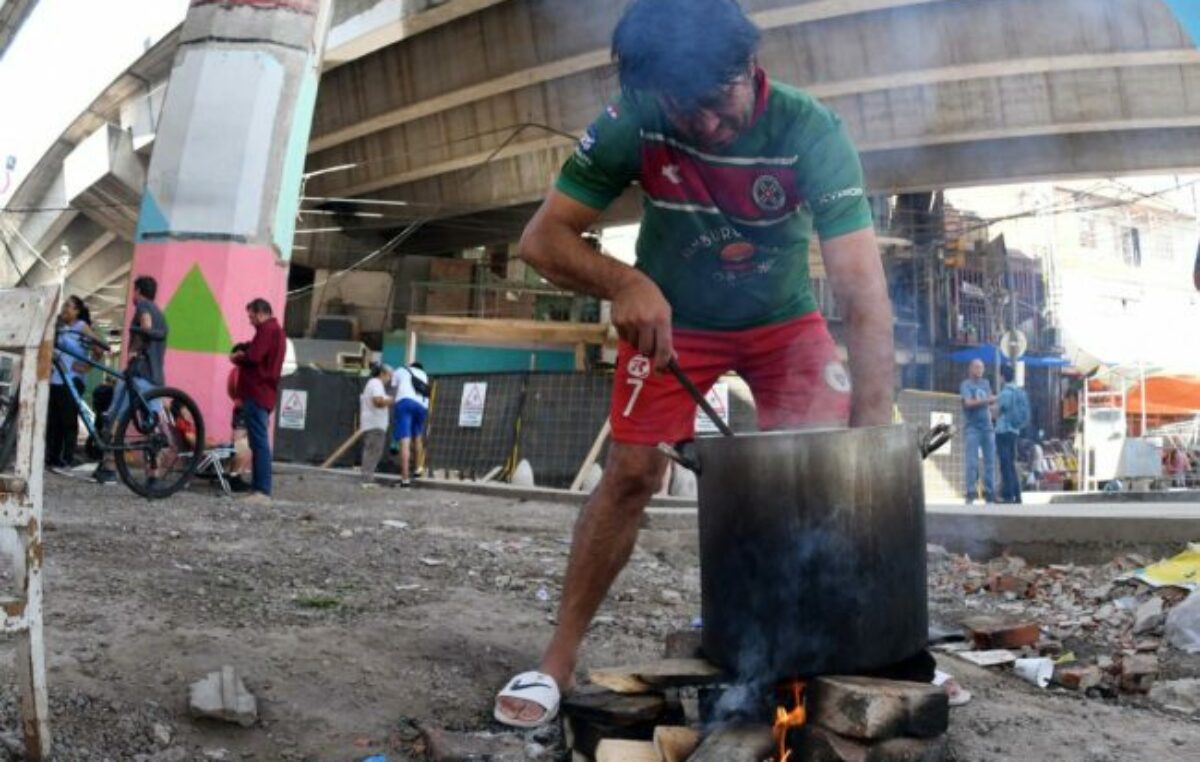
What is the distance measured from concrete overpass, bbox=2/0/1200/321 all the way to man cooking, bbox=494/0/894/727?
6.55 metres

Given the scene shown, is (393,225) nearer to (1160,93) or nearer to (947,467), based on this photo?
(947,467)

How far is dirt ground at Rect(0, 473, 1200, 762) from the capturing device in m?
2.31

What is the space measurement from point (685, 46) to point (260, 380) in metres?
6.56

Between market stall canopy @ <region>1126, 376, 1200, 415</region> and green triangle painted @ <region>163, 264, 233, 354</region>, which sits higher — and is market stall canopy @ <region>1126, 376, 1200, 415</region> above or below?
above

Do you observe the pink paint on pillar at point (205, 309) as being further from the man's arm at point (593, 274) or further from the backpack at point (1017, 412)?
the backpack at point (1017, 412)

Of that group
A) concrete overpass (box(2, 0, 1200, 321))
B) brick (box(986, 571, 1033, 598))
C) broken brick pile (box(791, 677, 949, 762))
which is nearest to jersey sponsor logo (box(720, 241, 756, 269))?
broken brick pile (box(791, 677, 949, 762))

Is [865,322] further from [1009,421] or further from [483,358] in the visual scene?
[483,358]

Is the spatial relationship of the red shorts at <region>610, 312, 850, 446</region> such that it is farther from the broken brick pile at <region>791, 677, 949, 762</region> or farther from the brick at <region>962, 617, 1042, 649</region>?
the brick at <region>962, 617, 1042, 649</region>

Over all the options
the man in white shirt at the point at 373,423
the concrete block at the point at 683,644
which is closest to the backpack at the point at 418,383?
the man in white shirt at the point at 373,423

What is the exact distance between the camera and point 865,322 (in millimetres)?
2408

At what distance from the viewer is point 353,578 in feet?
13.1

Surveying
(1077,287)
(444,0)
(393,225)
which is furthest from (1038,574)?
(1077,287)

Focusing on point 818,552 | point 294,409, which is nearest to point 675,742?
point 818,552

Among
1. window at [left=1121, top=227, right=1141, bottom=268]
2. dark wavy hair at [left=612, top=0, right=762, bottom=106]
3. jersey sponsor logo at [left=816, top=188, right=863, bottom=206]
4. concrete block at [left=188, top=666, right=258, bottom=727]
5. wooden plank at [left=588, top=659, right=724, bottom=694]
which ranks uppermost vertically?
window at [left=1121, top=227, right=1141, bottom=268]
